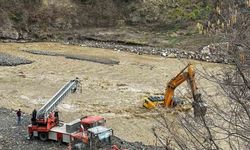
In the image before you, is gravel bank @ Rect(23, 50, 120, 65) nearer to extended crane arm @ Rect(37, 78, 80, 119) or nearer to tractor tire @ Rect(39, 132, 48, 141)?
extended crane arm @ Rect(37, 78, 80, 119)

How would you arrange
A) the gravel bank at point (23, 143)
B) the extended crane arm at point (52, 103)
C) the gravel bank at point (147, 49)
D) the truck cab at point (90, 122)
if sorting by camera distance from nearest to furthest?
the truck cab at point (90, 122), the gravel bank at point (23, 143), the extended crane arm at point (52, 103), the gravel bank at point (147, 49)

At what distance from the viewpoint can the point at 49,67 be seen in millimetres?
33719

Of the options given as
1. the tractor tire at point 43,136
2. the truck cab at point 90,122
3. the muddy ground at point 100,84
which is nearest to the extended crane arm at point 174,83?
the muddy ground at point 100,84

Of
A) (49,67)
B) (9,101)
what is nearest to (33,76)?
(49,67)

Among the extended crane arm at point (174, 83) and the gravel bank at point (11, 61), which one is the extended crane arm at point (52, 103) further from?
the gravel bank at point (11, 61)

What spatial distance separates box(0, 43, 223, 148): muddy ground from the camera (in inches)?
886

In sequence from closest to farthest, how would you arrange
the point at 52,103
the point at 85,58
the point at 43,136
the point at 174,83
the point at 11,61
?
1. the point at 43,136
2. the point at 52,103
3. the point at 174,83
4. the point at 11,61
5. the point at 85,58

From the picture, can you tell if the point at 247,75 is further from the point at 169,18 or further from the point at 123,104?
the point at 169,18

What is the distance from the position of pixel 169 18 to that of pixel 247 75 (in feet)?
144

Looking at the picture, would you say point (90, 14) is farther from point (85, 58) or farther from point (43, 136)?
point (43, 136)

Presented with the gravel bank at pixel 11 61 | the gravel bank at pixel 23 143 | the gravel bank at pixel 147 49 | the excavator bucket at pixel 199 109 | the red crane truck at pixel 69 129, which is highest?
the excavator bucket at pixel 199 109

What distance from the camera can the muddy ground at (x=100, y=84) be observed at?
73.9 feet

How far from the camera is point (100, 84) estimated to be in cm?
2922

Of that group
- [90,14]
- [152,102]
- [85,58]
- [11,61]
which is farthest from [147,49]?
[152,102]
